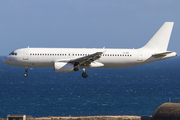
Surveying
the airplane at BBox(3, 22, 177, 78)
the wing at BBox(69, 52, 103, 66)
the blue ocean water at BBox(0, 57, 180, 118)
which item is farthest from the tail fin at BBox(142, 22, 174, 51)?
the blue ocean water at BBox(0, 57, 180, 118)

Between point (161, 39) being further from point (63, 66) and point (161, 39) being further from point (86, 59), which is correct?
point (63, 66)

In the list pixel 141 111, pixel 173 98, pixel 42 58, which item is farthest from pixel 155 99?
pixel 42 58

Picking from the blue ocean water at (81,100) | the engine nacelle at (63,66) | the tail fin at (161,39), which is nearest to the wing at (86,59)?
the engine nacelle at (63,66)

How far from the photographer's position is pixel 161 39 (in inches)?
2896

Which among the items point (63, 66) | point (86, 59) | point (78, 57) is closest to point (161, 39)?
point (86, 59)

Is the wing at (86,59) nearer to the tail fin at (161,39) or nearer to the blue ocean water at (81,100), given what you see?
the tail fin at (161,39)

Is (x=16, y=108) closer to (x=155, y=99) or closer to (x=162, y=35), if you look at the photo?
(x=155, y=99)

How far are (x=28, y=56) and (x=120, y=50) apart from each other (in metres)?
Answer: 16.8

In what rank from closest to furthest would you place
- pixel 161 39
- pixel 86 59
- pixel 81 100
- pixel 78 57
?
pixel 86 59, pixel 78 57, pixel 161 39, pixel 81 100

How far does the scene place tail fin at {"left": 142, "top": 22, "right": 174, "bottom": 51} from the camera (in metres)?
72.9

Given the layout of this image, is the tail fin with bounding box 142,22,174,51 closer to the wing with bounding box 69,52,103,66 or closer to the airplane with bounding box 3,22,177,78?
the airplane with bounding box 3,22,177,78

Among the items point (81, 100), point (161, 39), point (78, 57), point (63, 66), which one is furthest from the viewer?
point (81, 100)

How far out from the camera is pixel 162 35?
7419cm

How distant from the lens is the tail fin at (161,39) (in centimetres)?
7288
